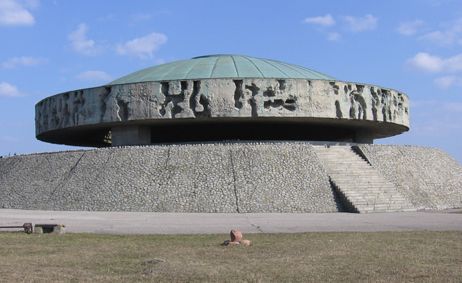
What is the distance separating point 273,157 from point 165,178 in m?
4.20

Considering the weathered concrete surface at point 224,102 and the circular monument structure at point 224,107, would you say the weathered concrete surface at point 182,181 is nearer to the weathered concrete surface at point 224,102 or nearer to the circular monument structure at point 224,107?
the weathered concrete surface at point 224,102

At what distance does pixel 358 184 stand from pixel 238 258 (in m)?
15.3

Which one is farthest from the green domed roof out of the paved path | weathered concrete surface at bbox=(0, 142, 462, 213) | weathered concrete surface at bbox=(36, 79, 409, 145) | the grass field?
the grass field

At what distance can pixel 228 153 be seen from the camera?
25.4 meters

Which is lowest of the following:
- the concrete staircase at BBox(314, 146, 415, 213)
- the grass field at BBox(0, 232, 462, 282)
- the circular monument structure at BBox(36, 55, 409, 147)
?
the grass field at BBox(0, 232, 462, 282)

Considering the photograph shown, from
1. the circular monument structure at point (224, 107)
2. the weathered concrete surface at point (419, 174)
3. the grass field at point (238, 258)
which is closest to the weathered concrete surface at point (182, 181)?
the circular monument structure at point (224, 107)

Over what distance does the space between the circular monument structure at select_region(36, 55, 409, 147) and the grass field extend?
14.5 meters

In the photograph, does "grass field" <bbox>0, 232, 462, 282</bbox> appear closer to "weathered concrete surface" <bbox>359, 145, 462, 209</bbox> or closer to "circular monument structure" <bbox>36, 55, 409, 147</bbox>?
"weathered concrete surface" <bbox>359, 145, 462, 209</bbox>

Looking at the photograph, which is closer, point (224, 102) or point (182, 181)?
point (182, 181)

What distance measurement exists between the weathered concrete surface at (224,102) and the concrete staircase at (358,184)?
213 cm

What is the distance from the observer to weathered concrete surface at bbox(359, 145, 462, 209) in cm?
2541

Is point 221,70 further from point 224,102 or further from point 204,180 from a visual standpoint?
point 204,180

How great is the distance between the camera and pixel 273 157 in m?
25.2

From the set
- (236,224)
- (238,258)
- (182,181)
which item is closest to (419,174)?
(182,181)
